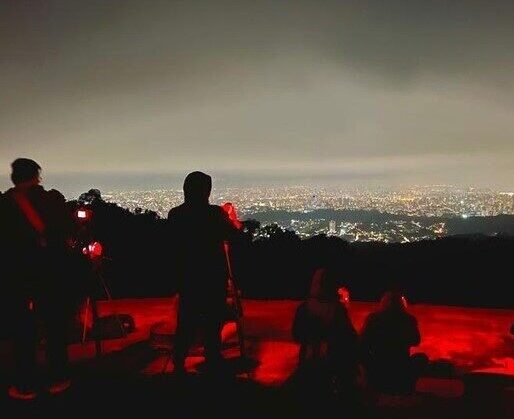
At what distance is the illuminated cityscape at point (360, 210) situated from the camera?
814 inches

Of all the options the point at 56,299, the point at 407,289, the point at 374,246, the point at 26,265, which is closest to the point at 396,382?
the point at 56,299

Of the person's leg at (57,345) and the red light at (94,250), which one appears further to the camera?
the red light at (94,250)

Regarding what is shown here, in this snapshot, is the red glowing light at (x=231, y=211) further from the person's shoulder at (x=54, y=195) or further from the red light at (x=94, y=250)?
the red light at (x=94, y=250)

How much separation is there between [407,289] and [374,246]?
5.66m

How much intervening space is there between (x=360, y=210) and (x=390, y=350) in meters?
25.1

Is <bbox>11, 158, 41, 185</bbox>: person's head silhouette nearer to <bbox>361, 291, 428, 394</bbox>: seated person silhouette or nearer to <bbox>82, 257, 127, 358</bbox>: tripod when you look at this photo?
<bbox>82, 257, 127, 358</bbox>: tripod

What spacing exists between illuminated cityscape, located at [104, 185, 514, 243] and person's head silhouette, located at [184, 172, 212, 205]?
1268 centimetres

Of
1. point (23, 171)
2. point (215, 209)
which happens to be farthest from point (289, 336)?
point (23, 171)

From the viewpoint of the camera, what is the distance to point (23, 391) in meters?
3.61

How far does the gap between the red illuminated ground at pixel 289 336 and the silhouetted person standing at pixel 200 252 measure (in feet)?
4.62

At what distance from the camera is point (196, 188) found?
375 centimetres

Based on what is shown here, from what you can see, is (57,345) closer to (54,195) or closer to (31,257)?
(31,257)

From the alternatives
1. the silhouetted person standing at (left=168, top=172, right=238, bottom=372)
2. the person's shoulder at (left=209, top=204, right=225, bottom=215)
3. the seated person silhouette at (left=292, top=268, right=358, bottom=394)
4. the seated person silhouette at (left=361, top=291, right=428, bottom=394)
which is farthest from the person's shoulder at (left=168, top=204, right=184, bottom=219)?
the seated person silhouette at (left=361, top=291, right=428, bottom=394)

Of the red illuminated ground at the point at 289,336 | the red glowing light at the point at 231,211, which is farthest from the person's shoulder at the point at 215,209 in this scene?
the red illuminated ground at the point at 289,336
